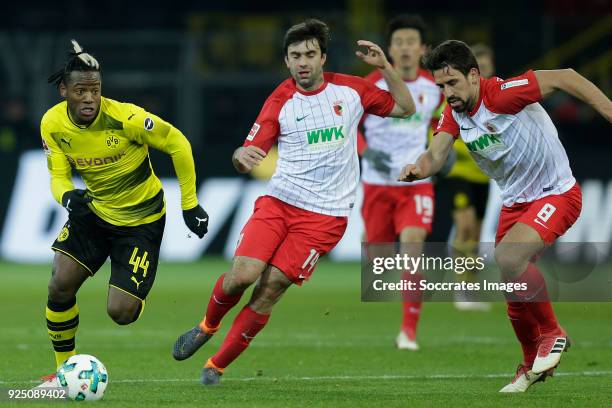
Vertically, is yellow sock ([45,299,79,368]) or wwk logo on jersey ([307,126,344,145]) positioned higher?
wwk logo on jersey ([307,126,344,145])

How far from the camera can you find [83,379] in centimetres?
689

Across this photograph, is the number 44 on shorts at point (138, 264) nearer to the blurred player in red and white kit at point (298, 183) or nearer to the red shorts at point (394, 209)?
the blurred player in red and white kit at point (298, 183)

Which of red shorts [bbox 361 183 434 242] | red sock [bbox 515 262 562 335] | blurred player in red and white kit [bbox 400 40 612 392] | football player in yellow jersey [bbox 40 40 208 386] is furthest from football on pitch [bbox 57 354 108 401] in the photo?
red shorts [bbox 361 183 434 242]

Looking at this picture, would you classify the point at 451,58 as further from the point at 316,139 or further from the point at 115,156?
the point at 115,156

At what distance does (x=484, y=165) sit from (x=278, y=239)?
4.48ft

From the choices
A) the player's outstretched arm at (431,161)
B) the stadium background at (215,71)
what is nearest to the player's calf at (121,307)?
the player's outstretched arm at (431,161)

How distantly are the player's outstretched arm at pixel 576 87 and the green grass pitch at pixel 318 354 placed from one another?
5.51 ft

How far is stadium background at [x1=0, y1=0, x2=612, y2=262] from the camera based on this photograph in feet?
54.6

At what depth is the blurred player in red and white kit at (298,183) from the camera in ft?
25.6

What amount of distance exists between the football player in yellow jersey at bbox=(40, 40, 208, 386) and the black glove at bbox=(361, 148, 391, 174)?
8.85 ft

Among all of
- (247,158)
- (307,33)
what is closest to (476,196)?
(307,33)

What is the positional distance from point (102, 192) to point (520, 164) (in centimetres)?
265

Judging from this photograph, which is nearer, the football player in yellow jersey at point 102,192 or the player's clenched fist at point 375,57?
the football player in yellow jersey at point 102,192

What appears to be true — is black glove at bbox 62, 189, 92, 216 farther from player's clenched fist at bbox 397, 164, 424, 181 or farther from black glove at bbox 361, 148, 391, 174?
black glove at bbox 361, 148, 391, 174
